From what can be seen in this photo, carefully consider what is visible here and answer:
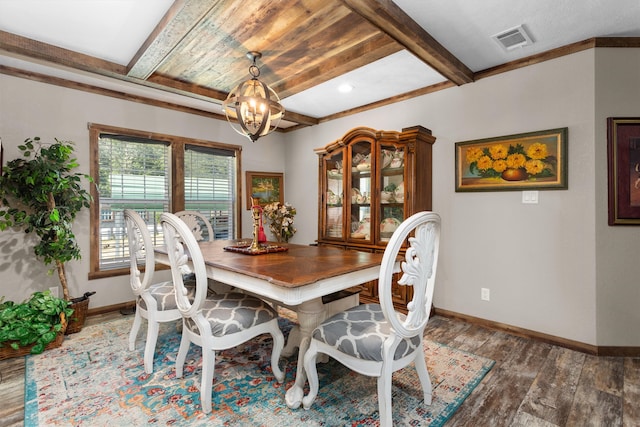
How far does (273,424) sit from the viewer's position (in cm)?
161

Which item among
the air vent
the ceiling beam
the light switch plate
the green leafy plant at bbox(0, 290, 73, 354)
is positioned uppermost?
the air vent

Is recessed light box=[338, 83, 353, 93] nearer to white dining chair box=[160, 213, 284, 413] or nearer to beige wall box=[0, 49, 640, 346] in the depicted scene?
beige wall box=[0, 49, 640, 346]

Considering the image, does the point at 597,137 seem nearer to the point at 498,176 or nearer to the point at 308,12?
the point at 498,176

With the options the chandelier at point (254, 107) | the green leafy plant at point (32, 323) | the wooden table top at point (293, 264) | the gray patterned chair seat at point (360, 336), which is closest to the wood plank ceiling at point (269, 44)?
the chandelier at point (254, 107)

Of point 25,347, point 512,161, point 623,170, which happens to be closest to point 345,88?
point 512,161

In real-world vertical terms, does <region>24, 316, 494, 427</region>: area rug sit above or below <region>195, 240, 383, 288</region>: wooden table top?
below

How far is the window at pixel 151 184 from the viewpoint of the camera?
3299 millimetres

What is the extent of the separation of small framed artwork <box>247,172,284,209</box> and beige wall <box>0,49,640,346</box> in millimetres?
1272

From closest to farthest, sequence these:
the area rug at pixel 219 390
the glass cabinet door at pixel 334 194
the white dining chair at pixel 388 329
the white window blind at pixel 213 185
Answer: the white dining chair at pixel 388 329, the area rug at pixel 219 390, the glass cabinet door at pixel 334 194, the white window blind at pixel 213 185

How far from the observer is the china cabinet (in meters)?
3.09

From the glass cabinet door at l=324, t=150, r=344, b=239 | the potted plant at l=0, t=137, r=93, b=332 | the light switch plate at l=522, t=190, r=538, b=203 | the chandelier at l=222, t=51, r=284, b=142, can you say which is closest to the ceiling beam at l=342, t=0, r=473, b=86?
the chandelier at l=222, t=51, r=284, b=142

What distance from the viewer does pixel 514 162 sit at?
106 inches

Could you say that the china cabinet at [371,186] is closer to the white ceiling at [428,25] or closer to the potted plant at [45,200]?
the white ceiling at [428,25]

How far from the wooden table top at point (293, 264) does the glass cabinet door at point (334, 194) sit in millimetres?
1241
